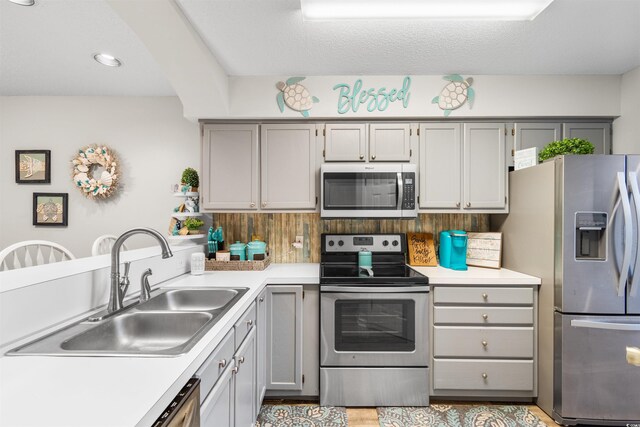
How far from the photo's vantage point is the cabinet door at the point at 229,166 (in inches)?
103

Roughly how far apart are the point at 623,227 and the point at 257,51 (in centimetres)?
254

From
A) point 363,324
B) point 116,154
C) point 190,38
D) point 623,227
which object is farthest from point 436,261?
point 116,154

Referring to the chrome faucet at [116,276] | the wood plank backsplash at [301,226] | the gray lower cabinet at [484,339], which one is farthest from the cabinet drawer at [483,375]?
the chrome faucet at [116,276]

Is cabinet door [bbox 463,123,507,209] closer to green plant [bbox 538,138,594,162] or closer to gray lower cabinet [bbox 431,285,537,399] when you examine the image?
green plant [bbox 538,138,594,162]

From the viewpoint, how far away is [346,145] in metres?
2.59

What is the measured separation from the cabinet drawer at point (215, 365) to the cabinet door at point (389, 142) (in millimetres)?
1768

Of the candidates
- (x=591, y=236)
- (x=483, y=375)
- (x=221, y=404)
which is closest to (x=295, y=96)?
(x=221, y=404)

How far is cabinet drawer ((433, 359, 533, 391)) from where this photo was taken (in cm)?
221

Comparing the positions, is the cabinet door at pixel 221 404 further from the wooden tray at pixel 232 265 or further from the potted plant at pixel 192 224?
the potted plant at pixel 192 224

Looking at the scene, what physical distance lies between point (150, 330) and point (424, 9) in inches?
82.6

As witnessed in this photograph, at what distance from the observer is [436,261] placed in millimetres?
2740

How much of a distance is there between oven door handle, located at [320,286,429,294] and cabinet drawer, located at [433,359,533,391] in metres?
0.53

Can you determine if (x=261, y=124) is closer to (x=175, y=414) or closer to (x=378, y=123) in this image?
(x=378, y=123)

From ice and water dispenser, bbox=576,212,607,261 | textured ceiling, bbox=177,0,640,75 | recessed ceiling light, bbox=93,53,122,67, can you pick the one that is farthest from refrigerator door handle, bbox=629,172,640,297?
recessed ceiling light, bbox=93,53,122,67
